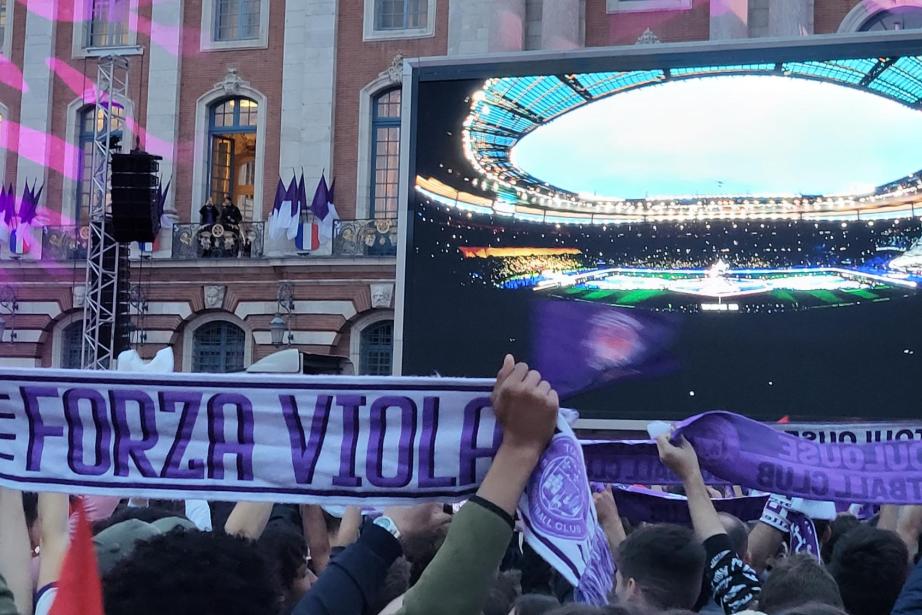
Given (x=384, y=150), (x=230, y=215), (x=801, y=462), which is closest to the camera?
(x=801, y=462)

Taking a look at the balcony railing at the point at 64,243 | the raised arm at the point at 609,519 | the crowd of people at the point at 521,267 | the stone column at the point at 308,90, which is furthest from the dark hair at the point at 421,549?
the balcony railing at the point at 64,243

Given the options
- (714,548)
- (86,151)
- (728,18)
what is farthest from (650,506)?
(86,151)

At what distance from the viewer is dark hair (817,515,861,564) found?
6680mm

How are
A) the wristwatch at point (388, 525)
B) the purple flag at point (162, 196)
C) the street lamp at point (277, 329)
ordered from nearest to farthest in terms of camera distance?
the wristwatch at point (388, 525) < the street lamp at point (277, 329) < the purple flag at point (162, 196)

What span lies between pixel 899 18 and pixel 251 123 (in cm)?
1379

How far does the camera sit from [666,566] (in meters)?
4.05

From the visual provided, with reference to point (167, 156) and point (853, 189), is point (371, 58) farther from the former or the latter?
point (853, 189)

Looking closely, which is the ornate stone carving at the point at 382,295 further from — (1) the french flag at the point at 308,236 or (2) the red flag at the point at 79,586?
(2) the red flag at the point at 79,586

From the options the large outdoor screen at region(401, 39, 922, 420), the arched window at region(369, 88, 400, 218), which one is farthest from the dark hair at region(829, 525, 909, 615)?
the arched window at region(369, 88, 400, 218)

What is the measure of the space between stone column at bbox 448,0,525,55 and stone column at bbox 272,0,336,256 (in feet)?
9.25

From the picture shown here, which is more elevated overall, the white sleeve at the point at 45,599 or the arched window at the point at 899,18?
the arched window at the point at 899,18

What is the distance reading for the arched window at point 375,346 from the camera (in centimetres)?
2881

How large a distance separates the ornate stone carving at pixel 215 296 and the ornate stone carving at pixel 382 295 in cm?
337

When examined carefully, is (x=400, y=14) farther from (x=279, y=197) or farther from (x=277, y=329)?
(x=277, y=329)
